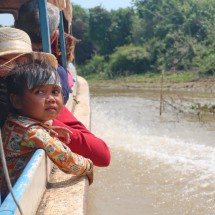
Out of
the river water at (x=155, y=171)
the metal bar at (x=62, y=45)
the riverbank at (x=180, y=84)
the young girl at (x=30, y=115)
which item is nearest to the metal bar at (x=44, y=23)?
the young girl at (x=30, y=115)

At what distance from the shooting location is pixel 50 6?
2.76 m

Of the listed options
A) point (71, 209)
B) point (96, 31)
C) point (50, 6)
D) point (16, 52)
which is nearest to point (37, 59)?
point (16, 52)

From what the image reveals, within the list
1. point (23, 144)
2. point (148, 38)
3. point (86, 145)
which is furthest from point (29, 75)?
point (148, 38)

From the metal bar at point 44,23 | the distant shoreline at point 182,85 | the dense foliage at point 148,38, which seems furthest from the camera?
the dense foliage at point 148,38

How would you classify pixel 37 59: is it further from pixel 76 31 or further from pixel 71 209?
pixel 76 31

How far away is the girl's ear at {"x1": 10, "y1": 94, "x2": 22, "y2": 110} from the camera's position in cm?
179

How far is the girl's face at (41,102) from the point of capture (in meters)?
1.75

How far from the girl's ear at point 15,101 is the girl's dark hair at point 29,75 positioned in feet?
0.05

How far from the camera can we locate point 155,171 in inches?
194

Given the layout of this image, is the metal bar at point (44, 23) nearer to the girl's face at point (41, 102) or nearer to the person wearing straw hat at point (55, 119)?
the person wearing straw hat at point (55, 119)

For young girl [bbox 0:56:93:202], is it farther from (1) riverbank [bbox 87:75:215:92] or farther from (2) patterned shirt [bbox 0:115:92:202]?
(1) riverbank [bbox 87:75:215:92]

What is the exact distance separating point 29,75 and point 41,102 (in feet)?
0.41

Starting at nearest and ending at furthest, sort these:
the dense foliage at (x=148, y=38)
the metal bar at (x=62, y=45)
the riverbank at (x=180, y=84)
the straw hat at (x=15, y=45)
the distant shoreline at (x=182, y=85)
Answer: the straw hat at (x=15, y=45) → the metal bar at (x=62, y=45) → the distant shoreline at (x=182, y=85) → the riverbank at (x=180, y=84) → the dense foliage at (x=148, y=38)

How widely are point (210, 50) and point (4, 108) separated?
75.4 feet
